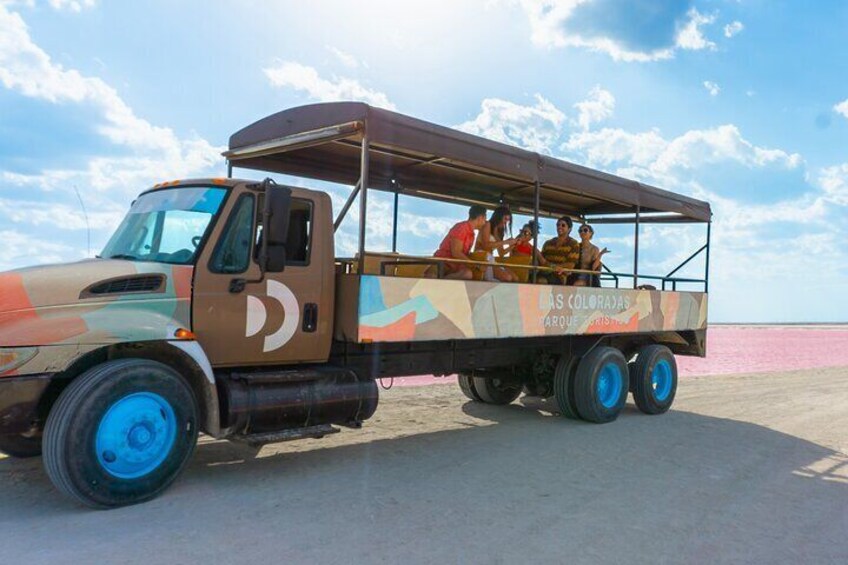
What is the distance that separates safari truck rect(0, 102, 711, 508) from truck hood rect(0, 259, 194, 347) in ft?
0.04

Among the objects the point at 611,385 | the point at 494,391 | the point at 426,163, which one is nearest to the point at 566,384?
the point at 611,385

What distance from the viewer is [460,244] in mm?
7926

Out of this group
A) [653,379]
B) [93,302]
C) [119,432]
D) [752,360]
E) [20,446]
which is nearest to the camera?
[119,432]

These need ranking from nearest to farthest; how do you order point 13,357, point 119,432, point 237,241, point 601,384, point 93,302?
1. point 13,357
2. point 119,432
3. point 93,302
4. point 237,241
5. point 601,384

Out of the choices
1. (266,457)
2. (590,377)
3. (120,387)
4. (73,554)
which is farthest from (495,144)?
(73,554)

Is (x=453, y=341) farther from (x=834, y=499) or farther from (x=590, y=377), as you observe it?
(x=834, y=499)

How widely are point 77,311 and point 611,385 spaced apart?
7085 mm

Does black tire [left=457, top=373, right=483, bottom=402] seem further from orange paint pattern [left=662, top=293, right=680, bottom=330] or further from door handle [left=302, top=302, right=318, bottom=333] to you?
door handle [left=302, top=302, right=318, bottom=333]

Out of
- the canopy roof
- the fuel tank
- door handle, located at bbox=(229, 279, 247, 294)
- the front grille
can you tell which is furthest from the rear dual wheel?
the front grille

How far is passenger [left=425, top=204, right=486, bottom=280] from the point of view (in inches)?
312

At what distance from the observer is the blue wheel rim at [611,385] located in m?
9.47

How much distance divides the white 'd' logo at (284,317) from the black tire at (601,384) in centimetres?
452

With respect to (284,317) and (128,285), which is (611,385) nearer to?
(284,317)

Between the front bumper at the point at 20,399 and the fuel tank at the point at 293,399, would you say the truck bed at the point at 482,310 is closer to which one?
the fuel tank at the point at 293,399
